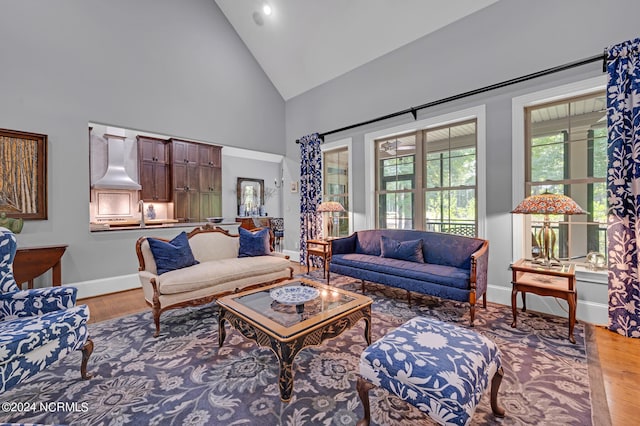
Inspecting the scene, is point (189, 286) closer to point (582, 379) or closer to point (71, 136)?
point (71, 136)

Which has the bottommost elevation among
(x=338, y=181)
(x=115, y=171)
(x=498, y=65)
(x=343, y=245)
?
(x=343, y=245)

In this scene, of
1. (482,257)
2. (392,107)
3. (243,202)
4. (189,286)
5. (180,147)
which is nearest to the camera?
(189,286)

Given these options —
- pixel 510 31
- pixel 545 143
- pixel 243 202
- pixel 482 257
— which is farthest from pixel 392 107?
pixel 243 202

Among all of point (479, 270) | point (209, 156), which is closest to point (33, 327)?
point (479, 270)

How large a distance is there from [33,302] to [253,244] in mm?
2196

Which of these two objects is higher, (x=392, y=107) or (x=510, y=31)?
(x=510, y=31)

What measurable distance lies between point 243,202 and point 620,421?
8.09m

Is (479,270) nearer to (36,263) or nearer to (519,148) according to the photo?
(519,148)

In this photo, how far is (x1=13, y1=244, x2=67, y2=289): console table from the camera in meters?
2.97

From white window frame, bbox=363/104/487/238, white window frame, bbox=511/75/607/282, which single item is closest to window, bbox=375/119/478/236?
white window frame, bbox=363/104/487/238

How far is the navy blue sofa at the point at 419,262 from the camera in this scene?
9.20 feet

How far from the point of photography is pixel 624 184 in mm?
2518

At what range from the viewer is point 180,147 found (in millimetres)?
6008

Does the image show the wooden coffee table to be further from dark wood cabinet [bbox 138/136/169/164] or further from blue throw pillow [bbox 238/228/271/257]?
dark wood cabinet [bbox 138/136/169/164]
